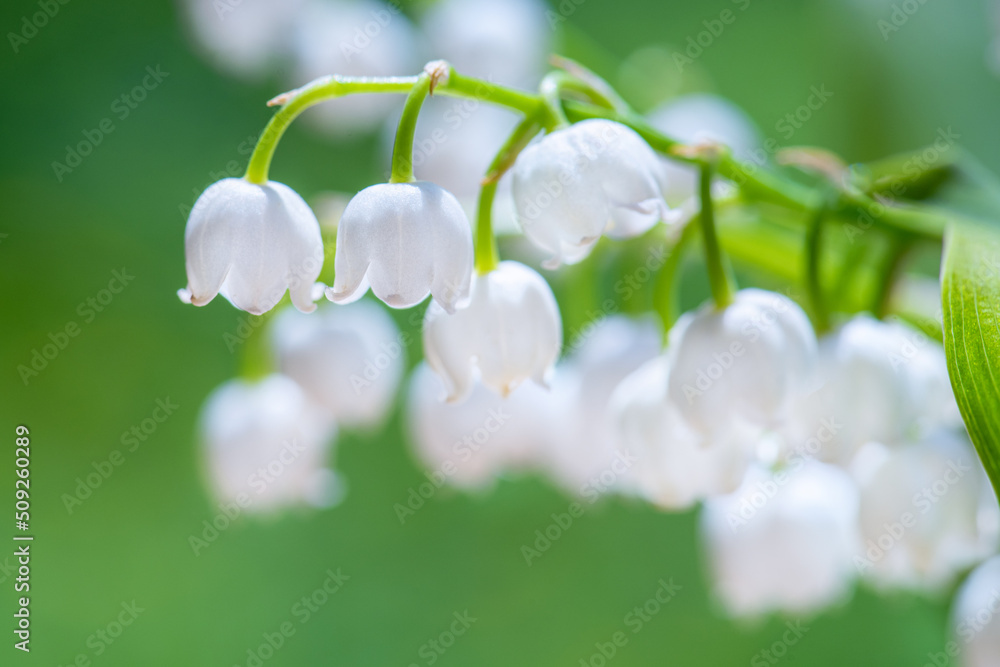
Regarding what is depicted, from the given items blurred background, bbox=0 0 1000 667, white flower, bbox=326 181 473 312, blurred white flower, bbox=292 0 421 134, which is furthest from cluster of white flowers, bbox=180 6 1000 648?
blurred background, bbox=0 0 1000 667

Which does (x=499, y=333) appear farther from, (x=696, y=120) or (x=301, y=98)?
(x=696, y=120)

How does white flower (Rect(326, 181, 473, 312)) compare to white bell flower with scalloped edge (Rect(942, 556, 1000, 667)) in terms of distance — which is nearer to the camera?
white flower (Rect(326, 181, 473, 312))

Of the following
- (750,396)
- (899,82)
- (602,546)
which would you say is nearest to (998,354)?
(750,396)

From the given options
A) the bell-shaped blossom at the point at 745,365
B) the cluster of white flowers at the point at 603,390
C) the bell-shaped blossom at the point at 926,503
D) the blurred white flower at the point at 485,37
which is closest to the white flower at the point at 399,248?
the cluster of white flowers at the point at 603,390

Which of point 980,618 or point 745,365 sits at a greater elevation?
point 745,365

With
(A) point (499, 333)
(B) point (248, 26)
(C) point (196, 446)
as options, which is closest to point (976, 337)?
(A) point (499, 333)

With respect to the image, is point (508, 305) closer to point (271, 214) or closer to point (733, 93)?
point (271, 214)

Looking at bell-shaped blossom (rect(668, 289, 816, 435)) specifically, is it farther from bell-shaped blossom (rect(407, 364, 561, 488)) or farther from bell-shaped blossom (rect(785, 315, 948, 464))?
bell-shaped blossom (rect(407, 364, 561, 488))
